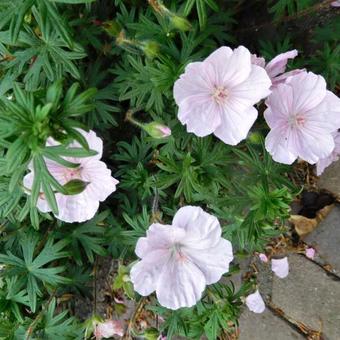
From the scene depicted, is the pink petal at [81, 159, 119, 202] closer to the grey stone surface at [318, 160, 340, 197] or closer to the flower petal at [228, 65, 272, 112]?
the flower petal at [228, 65, 272, 112]

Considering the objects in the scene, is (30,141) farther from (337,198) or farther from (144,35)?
(337,198)

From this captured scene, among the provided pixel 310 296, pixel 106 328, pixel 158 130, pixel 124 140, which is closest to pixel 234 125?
pixel 158 130

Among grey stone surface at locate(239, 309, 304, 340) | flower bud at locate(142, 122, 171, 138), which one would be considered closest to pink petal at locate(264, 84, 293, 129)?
flower bud at locate(142, 122, 171, 138)

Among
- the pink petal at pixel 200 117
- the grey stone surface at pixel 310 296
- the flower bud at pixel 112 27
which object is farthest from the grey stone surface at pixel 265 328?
the flower bud at pixel 112 27

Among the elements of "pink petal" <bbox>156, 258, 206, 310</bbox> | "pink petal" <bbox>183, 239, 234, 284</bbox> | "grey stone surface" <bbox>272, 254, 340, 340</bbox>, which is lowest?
"grey stone surface" <bbox>272, 254, 340, 340</bbox>

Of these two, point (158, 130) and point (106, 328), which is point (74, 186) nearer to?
point (158, 130)

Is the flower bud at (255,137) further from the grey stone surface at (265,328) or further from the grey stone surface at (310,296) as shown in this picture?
the grey stone surface at (265,328)

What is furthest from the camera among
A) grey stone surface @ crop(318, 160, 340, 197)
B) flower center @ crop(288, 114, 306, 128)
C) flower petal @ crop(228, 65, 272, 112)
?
grey stone surface @ crop(318, 160, 340, 197)
